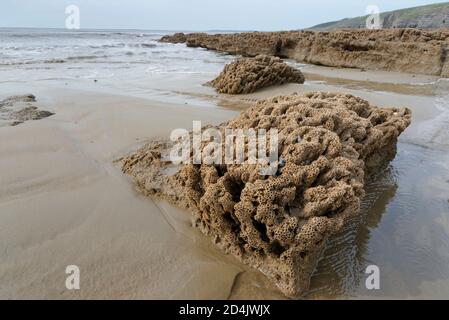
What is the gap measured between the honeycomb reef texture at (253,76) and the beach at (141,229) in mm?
3139

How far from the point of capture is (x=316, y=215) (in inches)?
91.4

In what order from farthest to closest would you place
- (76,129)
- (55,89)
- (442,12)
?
(442,12) → (55,89) → (76,129)

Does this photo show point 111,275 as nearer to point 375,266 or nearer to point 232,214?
point 232,214

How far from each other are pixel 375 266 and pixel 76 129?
425 cm

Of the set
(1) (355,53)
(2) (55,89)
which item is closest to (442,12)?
(1) (355,53)

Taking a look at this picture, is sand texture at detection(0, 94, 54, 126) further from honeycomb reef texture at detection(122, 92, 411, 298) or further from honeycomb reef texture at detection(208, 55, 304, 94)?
honeycomb reef texture at detection(208, 55, 304, 94)

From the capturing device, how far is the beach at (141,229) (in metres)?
2.32

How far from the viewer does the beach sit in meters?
2.32

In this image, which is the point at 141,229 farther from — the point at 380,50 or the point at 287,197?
the point at 380,50

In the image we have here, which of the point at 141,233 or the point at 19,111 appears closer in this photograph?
the point at 141,233

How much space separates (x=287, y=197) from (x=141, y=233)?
118 centimetres

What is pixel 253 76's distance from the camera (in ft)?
28.6

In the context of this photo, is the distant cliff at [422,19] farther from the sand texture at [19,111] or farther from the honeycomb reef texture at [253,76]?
the sand texture at [19,111]

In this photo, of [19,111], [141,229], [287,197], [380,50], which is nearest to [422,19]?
[380,50]
